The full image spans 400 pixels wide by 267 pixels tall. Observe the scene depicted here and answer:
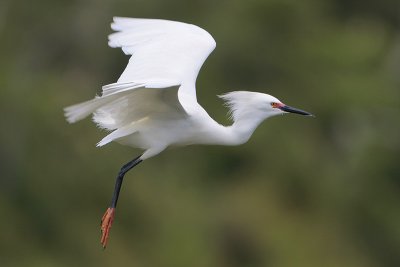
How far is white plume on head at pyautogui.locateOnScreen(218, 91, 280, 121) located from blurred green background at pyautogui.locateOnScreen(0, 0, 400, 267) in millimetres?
5802

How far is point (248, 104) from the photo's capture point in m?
8.95

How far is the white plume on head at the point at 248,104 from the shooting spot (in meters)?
8.91

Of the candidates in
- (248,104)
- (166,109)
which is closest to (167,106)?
(166,109)

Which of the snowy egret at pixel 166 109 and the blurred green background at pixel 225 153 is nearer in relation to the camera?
the snowy egret at pixel 166 109

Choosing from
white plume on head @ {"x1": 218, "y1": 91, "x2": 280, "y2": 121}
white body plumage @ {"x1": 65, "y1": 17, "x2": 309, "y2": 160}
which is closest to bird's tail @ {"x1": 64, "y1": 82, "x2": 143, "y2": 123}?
white body plumage @ {"x1": 65, "y1": 17, "x2": 309, "y2": 160}

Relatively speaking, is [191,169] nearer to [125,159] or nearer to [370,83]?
[125,159]

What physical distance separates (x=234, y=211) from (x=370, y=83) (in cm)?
672

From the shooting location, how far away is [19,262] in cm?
1576

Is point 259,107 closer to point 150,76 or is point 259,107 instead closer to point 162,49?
point 150,76

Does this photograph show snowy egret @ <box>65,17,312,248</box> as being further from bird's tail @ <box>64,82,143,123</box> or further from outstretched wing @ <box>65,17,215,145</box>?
bird's tail @ <box>64,82,143,123</box>

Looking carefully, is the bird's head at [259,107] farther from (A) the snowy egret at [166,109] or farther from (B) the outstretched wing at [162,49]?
(B) the outstretched wing at [162,49]

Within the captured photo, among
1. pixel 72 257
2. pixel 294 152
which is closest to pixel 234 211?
pixel 72 257

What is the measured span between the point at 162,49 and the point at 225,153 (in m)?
10.3

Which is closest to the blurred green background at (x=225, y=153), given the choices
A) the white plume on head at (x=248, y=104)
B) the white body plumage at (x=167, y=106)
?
the white body plumage at (x=167, y=106)
